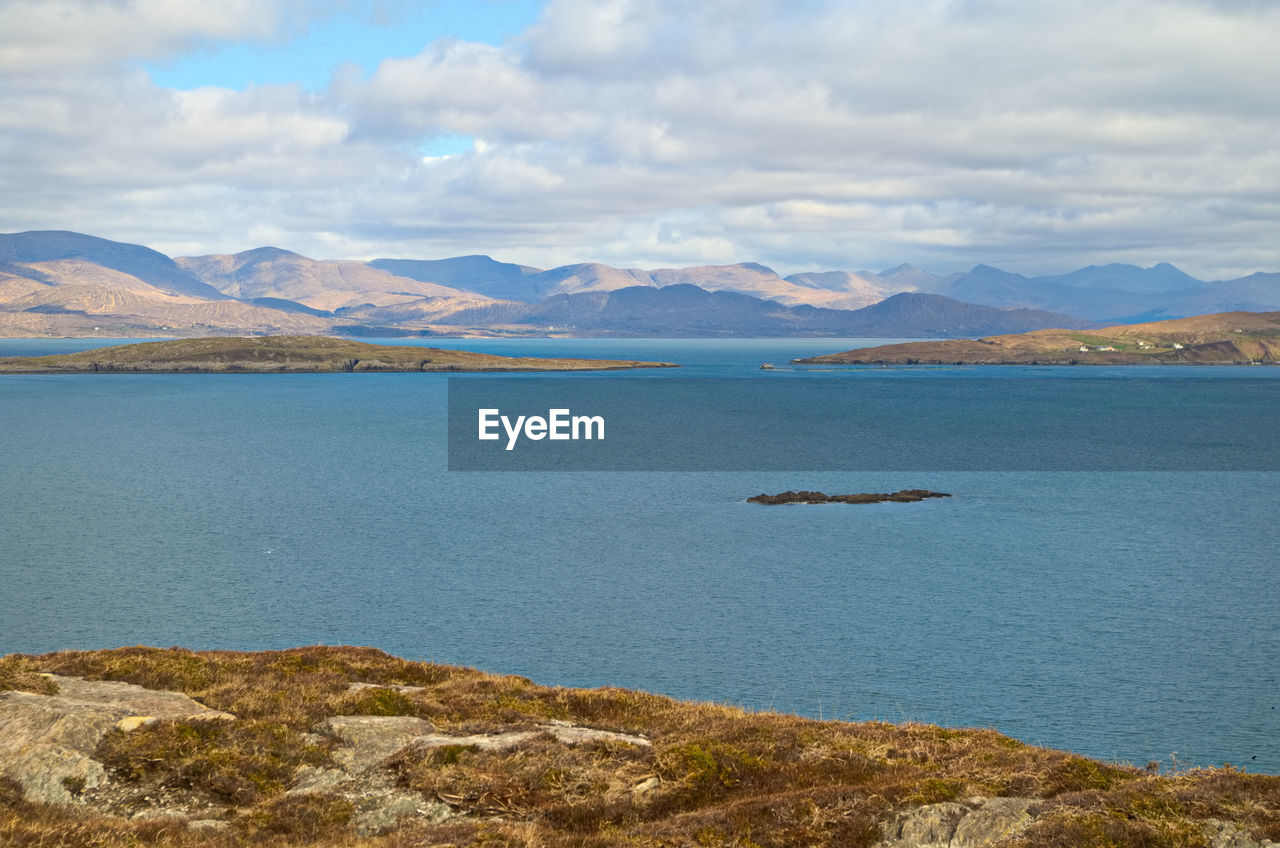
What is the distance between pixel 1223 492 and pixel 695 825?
114 metres

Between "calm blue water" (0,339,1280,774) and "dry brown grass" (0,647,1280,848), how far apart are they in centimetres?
2142

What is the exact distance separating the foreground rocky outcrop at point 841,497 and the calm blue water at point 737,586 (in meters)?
2.55

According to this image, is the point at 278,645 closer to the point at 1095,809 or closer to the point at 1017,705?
the point at 1017,705

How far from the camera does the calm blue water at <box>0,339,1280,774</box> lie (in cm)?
5016

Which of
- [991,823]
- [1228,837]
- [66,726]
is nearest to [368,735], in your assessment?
[66,726]

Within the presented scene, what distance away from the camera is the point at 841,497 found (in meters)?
106

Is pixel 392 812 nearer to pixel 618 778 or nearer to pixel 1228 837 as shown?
pixel 618 778

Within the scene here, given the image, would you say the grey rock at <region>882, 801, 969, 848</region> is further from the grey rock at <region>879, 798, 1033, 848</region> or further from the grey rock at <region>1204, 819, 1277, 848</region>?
the grey rock at <region>1204, 819, 1277, 848</region>

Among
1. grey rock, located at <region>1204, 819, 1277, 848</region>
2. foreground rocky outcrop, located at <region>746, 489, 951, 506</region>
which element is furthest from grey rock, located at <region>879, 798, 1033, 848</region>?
foreground rocky outcrop, located at <region>746, 489, 951, 506</region>

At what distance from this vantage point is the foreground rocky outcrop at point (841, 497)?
346 feet

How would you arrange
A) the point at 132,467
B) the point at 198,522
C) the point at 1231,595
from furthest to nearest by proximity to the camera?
the point at 132,467 < the point at 198,522 < the point at 1231,595

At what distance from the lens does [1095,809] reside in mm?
18297

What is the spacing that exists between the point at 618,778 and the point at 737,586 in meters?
48.8

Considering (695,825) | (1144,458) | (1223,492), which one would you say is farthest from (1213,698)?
(1144,458)
